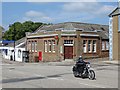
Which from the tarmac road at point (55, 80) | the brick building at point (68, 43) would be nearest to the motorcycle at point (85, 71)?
the tarmac road at point (55, 80)

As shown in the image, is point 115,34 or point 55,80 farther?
point 115,34

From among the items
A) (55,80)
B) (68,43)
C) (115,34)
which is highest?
(115,34)

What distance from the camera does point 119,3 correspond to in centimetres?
3988

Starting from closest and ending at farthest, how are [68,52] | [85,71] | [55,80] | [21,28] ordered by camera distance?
[55,80]
[85,71]
[68,52]
[21,28]

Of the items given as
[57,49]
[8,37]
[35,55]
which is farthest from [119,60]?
[8,37]

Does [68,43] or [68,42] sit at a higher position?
[68,42]

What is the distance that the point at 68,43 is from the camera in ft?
141

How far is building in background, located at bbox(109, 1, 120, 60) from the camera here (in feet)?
128

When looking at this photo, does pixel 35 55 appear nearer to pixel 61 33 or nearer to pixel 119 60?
pixel 61 33

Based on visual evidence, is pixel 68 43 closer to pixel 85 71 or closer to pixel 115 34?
pixel 115 34

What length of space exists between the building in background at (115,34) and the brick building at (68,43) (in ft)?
16.2

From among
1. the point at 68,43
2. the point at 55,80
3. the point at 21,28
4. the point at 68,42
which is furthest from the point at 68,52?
the point at 21,28

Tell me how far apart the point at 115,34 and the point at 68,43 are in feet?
24.0

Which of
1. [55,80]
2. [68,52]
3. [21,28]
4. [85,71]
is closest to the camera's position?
[55,80]
